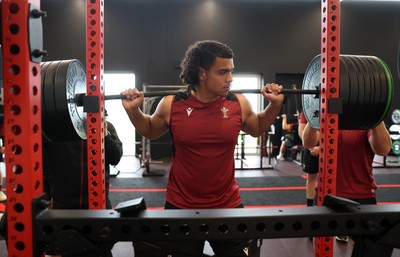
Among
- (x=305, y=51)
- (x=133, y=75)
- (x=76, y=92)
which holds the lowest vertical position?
(x=76, y=92)

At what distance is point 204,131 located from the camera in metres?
1.49

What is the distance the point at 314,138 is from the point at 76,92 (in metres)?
1.48

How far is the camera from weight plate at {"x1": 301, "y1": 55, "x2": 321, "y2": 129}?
65.5 inches

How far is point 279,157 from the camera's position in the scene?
737cm

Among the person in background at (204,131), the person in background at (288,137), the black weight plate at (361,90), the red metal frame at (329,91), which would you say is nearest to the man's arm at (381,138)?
the black weight plate at (361,90)

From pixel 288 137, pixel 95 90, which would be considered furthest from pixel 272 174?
pixel 95 90

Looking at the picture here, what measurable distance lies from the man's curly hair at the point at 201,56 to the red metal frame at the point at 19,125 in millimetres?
820

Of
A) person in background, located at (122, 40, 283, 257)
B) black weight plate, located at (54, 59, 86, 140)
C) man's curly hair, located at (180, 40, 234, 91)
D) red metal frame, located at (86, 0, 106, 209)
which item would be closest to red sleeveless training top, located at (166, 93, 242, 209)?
person in background, located at (122, 40, 283, 257)

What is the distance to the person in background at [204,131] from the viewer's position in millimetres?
1476

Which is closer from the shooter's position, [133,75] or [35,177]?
[35,177]

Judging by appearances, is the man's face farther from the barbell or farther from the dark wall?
the dark wall

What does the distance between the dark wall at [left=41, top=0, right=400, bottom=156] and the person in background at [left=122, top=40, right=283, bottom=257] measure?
19.9 ft

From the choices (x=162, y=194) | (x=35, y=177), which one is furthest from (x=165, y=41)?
(x=35, y=177)

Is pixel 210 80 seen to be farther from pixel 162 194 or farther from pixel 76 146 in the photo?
pixel 162 194
